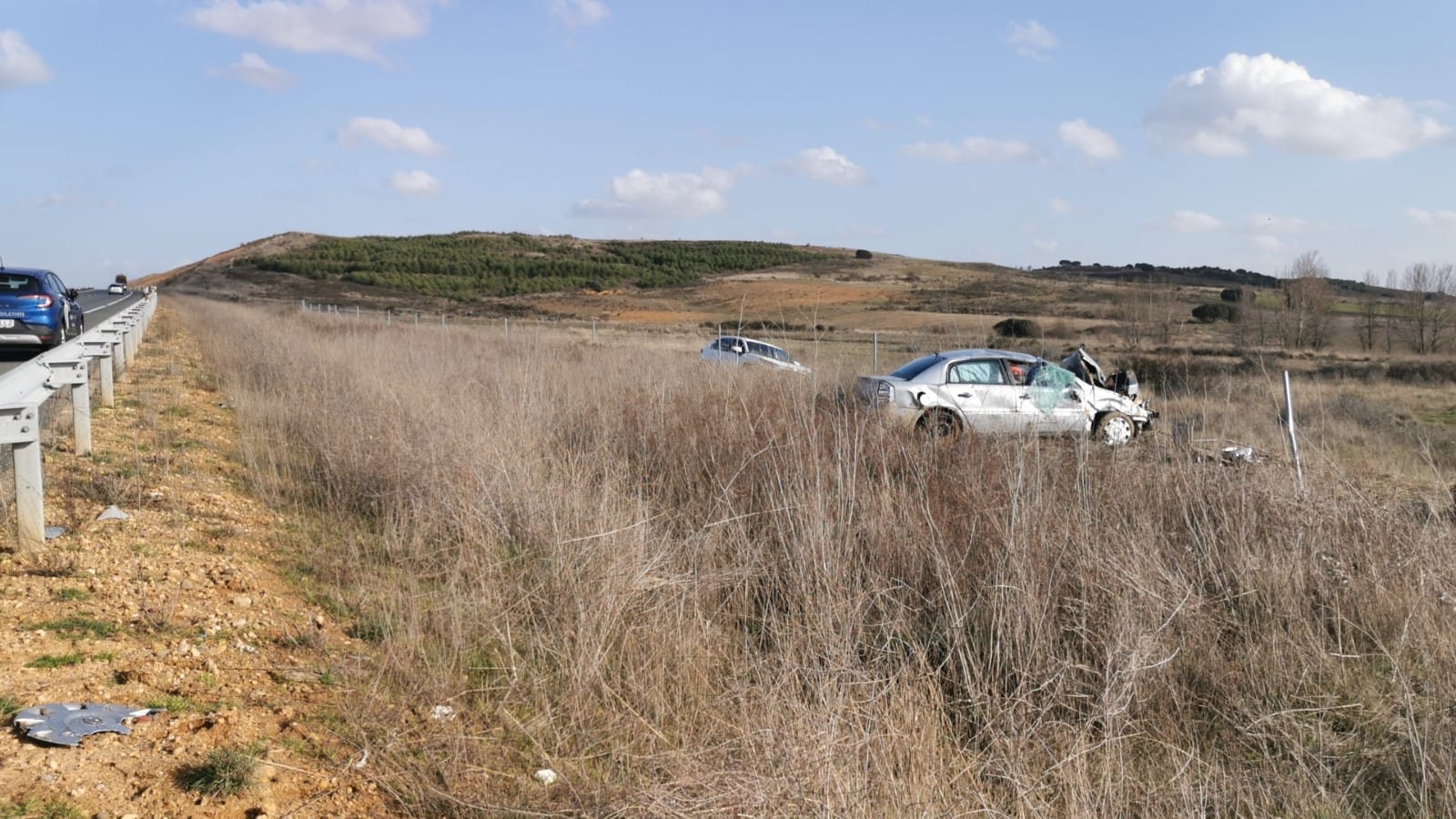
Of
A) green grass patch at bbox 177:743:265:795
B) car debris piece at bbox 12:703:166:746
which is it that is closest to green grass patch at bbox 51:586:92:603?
car debris piece at bbox 12:703:166:746

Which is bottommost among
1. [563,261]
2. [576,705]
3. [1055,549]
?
[576,705]

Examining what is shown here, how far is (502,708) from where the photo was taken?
4.63m

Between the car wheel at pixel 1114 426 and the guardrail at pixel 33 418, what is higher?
the guardrail at pixel 33 418

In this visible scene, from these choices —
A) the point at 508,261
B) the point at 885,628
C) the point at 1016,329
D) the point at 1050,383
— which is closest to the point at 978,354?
the point at 1050,383

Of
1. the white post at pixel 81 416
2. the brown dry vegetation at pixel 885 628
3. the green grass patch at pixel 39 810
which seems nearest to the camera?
the green grass patch at pixel 39 810

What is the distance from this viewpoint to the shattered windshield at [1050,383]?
12.8 metres

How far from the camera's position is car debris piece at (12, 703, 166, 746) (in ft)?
12.9

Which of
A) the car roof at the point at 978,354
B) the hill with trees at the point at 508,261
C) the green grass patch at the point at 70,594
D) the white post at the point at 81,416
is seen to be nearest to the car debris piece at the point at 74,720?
the green grass patch at the point at 70,594

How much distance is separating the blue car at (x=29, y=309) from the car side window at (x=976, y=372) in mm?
14252

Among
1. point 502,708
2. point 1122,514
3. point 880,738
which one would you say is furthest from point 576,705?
point 1122,514

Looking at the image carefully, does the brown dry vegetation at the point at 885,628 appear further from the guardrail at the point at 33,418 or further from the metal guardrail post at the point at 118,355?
the metal guardrail post at the point at 118,355

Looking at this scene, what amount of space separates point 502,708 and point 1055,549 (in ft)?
10.4

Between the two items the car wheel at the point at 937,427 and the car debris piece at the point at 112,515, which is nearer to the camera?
the car debris piece at the point at 112,515

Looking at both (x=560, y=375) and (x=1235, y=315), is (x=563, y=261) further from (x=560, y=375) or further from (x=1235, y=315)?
(x=560, y=375)
